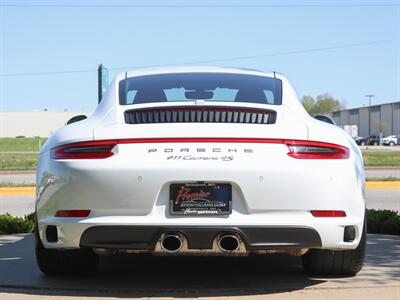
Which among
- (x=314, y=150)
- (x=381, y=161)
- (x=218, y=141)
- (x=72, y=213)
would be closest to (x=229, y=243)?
(x=218, y=141)

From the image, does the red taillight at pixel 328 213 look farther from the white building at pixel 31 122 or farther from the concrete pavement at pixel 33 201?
the white building at pixel 31 122

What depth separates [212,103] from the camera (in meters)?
4.80

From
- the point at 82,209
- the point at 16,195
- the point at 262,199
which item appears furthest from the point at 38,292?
the point at 16,195

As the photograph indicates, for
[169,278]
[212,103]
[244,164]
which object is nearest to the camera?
[244,164]

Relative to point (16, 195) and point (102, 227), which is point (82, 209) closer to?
point (102, 227)

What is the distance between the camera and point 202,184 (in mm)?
4480

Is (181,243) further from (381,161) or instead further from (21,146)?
(21,146)

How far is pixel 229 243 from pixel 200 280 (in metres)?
0.85

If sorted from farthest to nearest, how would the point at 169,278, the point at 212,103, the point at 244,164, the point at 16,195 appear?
the point at 16,195 < the point at 169,278 < the point at 212,103 < the point at 244,164

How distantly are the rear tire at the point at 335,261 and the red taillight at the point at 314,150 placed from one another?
789 mm

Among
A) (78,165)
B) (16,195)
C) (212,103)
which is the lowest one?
(16,195)

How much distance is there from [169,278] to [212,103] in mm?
1392

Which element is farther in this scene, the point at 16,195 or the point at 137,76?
the point at 16,195

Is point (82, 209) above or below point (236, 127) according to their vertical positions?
below
